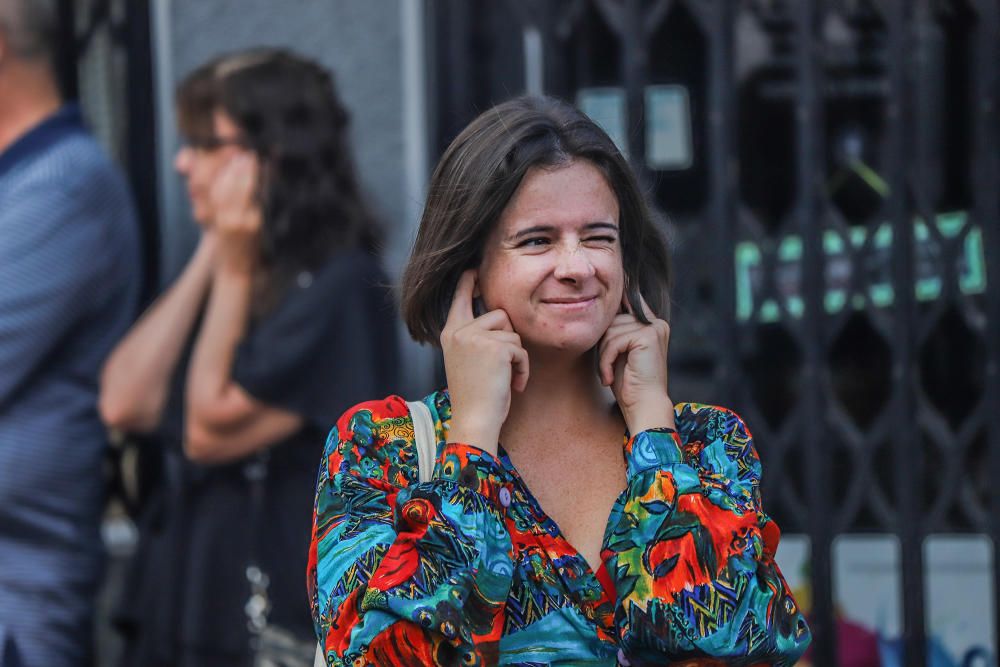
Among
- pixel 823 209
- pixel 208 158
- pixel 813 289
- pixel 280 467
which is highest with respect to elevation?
pixel 208 158

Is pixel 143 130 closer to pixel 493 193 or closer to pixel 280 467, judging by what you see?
pixel 280 467

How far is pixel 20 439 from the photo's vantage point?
411cm

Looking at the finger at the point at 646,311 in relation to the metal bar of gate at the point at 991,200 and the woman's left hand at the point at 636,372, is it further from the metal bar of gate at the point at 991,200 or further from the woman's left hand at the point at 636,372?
the metal bar of gate at the point at 991,200

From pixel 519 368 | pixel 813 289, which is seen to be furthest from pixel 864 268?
pixel 519 368

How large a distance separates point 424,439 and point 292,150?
2.03 m

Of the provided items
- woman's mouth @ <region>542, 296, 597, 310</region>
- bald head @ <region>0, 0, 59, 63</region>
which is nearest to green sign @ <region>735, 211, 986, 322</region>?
woman's mouth @ <region>542, 296, 597, 310</region>

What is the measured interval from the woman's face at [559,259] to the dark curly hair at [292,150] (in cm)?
194

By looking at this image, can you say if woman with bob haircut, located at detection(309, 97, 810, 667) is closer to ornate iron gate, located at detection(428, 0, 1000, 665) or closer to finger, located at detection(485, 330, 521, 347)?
finger, located at detection(485, 330, 521, 347)

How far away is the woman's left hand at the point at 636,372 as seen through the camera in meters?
2.13

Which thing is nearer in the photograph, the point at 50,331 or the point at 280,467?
the point at 280,467

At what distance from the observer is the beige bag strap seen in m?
2.13

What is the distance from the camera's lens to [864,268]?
13.0 ft

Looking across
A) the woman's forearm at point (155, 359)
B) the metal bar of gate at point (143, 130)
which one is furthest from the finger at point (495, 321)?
the metal bar of gate at point (143, 130)

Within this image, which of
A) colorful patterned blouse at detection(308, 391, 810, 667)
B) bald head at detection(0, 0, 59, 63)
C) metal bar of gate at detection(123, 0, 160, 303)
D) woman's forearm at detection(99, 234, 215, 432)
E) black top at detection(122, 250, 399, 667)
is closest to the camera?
colorful patterned blouse at detection(308, 391, 810, 667)
